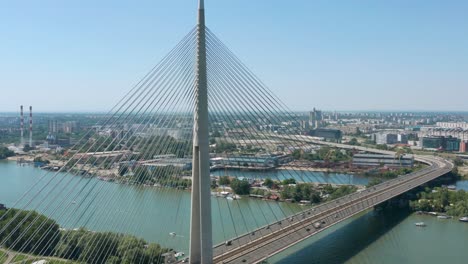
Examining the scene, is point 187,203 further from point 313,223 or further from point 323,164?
point 323,164

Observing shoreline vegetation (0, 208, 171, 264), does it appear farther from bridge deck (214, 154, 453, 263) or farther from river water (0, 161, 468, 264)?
bridge deck (214, 154, 453, 263)

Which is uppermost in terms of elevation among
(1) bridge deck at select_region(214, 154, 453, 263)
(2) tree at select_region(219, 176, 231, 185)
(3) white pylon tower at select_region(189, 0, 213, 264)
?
(3) white pylon tower at select_region(189, 0, 213, 264)

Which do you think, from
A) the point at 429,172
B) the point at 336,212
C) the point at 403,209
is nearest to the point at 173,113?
the point at 336,212

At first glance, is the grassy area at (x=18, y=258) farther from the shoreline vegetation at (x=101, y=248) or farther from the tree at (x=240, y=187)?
the tree at (x=240, y=187)

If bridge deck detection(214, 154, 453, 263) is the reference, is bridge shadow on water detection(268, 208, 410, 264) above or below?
below

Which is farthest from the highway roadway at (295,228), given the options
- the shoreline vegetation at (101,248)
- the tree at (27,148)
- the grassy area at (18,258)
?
the tree at (27,148)

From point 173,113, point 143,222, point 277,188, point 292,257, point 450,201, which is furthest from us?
point 277,188

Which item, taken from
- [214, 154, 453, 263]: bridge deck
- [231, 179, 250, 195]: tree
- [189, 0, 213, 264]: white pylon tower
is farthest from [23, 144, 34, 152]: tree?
[189, 0, 213, 264]: white pylon tower

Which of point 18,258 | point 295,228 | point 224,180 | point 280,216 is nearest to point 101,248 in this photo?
point 18,258
